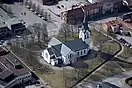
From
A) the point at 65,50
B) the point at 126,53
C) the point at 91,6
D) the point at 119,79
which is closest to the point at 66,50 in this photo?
the point at 65,50

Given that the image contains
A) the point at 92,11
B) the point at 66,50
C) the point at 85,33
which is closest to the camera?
the point at 66,50

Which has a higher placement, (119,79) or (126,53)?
Result: (126,53)

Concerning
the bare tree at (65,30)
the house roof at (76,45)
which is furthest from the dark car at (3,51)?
the bare tree at (65,30)

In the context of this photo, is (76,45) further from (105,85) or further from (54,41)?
(105,85)

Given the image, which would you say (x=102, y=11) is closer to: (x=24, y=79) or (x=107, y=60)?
(x=107, y=60)

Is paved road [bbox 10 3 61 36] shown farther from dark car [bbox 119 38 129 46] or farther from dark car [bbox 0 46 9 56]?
dark car [bbox 119 38 129 46]

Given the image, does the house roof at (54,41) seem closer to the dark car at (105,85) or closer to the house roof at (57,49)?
the house roof at (57,49)

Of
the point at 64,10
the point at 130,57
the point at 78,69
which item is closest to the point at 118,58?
the point at 130,57

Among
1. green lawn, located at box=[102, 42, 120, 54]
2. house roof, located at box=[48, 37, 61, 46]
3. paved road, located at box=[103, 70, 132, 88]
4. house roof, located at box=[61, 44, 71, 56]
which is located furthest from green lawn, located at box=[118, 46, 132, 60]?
house roof, located at box=[48, 37, 61, 46]

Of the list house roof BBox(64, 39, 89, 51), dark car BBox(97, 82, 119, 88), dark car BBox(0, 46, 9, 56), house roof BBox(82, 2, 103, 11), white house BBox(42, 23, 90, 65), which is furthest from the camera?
house roof BBox(82, 2, 103, 11)
